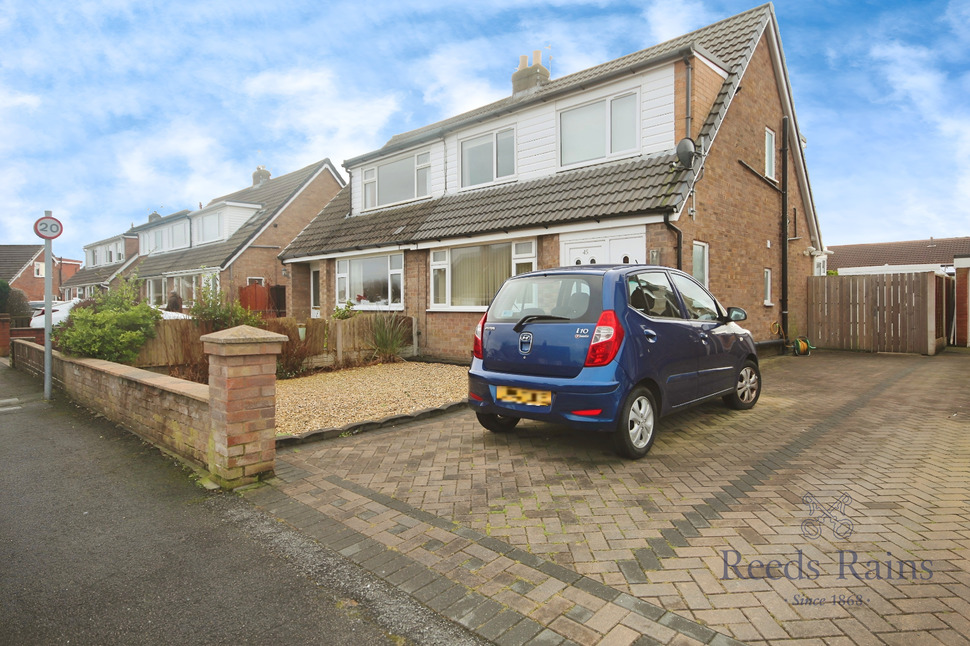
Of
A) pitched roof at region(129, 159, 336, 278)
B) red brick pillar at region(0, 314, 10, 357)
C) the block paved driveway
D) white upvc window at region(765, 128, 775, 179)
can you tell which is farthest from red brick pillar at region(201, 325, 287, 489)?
pitched roof at region(129, 159, 336, 278)

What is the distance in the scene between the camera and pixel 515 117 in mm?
12914

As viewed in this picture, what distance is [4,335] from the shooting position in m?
16.2

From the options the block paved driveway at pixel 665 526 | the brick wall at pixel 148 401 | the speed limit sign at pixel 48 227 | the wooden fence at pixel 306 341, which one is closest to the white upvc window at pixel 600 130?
the wooden fence at pixel 306 341

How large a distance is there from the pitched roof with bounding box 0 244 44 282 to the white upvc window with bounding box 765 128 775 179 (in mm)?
61770

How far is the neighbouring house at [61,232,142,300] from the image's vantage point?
36750 mm

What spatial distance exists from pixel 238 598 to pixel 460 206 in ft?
38.3

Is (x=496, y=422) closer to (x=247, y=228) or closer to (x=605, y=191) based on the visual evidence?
(x=605, y=191)

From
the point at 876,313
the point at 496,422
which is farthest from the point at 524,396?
the point at 876,313

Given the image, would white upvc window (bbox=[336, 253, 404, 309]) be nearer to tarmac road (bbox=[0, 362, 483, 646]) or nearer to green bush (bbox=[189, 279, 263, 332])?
green bush (bbox=[189, 279, 263, 332])

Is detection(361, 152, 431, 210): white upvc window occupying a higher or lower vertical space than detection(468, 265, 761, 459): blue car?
higher

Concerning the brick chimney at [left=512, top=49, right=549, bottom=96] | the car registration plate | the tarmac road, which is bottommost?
the tarmac road

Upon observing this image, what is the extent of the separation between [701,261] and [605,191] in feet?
7.64

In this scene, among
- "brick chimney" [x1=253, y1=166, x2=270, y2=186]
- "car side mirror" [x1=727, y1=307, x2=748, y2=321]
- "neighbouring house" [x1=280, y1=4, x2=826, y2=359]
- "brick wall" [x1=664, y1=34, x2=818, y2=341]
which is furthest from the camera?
"brick chimney" [x1=253, y1=166, x2=270, y2=186]

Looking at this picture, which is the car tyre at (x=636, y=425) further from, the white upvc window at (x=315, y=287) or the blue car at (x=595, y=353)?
the white upvc window at (x=315, y=287)
